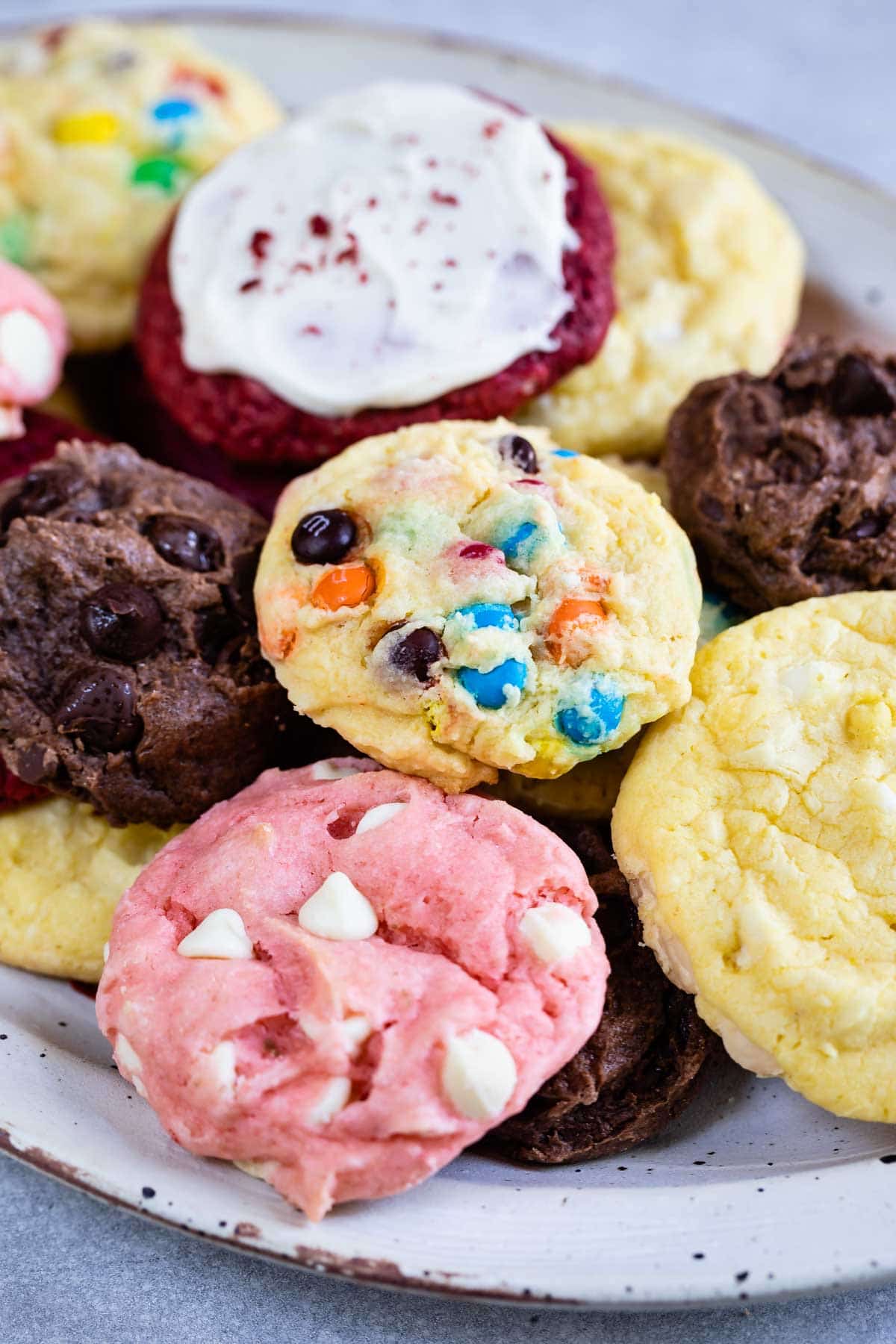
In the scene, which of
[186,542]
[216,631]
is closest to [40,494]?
[186,542]

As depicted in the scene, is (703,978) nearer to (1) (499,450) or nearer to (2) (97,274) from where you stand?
(1) (499,450)

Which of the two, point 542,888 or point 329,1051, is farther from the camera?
point 542,888

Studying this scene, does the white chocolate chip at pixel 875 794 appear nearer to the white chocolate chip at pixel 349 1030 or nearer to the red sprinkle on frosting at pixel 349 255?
the white chocolate chip at pixel 349 1030

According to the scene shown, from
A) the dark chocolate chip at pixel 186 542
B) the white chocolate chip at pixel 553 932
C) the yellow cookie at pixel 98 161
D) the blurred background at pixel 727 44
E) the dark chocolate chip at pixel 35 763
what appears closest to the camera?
the white chocolate chip at pixel 553 932

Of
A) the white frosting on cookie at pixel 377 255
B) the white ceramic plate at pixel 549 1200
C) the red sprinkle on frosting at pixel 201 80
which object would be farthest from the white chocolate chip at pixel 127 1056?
the red sprinkle on frosting at pixel 201 80

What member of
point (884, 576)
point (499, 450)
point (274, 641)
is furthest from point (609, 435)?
point (274, 641)

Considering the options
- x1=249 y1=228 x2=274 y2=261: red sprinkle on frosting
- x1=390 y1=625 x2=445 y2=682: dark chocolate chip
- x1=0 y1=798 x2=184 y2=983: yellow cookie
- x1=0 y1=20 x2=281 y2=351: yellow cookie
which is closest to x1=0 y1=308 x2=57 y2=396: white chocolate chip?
x1=0 y1=20 x2=281 y2=351: yellow cookie
